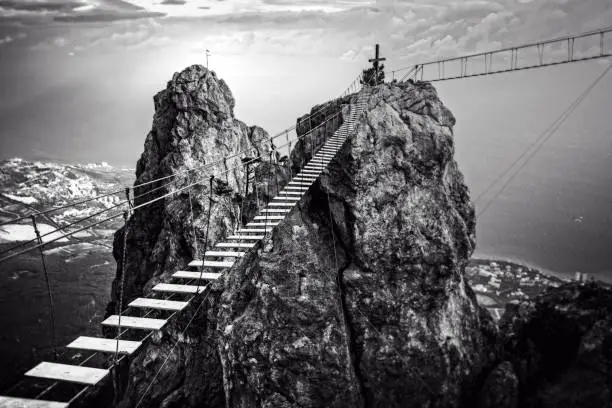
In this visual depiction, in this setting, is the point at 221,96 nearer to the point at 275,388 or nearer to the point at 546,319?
the point at 275,388

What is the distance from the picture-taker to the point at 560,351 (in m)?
25.4

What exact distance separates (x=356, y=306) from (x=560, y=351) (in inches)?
672

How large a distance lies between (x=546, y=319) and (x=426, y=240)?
611 inches

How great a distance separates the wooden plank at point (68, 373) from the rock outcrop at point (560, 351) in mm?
20731

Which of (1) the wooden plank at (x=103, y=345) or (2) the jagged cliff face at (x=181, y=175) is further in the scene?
(2) the jagged cliff face at (x=181, y=175)

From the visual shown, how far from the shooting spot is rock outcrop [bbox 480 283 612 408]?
21.9 meters

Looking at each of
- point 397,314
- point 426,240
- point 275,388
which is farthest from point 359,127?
point 275,388

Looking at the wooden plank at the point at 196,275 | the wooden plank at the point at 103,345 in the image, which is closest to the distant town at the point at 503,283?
the wooden plank at the point at 196,275

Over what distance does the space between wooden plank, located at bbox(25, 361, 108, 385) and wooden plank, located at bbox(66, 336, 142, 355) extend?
41 cm

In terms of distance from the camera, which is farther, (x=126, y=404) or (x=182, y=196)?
(x=182, y=196)

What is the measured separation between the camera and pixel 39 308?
443 feet

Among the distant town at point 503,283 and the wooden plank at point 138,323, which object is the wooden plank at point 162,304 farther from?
the distant town at point 503,283

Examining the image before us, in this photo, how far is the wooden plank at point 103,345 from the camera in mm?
6602

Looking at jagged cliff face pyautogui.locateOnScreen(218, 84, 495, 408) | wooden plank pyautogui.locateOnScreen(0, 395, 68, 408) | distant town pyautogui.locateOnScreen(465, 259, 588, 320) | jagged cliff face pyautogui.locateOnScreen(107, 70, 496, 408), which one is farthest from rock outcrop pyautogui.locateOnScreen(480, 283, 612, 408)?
distant town pyautogui.locateOnScreen(465, 259, 588, 320)
